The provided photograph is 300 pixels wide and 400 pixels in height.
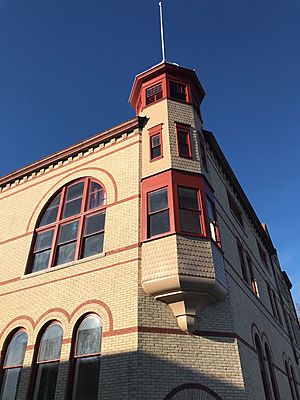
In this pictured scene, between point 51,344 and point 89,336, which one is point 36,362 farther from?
point 89,336

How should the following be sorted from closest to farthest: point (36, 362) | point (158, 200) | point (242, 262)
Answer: point (36, 362) < point (158, 200) < point (242, 262)

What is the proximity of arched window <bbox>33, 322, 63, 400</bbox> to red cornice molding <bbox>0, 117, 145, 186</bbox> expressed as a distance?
25.1 feet

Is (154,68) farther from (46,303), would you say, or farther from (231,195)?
(46,303)

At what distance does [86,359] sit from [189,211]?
18.5ft

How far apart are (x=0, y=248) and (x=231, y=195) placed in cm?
1145

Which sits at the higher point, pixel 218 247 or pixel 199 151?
pixel 199 151

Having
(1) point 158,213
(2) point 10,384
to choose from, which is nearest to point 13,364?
(2) point 10,384

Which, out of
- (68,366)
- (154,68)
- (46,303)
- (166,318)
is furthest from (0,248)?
(154,68)

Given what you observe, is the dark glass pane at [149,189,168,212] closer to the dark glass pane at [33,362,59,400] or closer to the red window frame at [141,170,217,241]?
the red window frame at [141,170,217,241]

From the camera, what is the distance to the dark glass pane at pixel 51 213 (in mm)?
14631

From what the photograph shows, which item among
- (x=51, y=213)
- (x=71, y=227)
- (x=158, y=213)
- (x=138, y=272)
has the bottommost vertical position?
(x=138, y=272)

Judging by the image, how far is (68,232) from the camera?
1362cm

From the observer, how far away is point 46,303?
1166 centimetres

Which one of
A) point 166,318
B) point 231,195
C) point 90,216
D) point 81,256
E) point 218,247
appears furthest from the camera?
point 231,195
